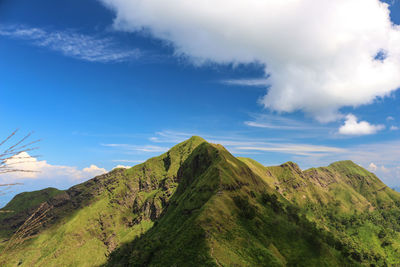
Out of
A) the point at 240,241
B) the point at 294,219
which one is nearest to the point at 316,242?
the point at 294,219

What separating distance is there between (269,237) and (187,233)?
5912cm

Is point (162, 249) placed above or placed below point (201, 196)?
below

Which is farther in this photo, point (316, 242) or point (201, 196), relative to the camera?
point (201, 196)

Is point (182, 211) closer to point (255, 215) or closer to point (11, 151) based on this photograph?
point (255, 215)

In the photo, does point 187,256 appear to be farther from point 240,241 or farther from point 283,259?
point 283,259

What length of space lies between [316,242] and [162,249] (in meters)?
107

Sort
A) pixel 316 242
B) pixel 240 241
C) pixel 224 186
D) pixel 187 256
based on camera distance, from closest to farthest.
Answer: pixel 187 256
pixel 240 241
pixel 316 242
pixel 224 186

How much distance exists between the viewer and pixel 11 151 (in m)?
16.4

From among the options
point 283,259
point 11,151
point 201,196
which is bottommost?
point 283,259

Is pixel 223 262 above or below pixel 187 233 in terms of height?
below

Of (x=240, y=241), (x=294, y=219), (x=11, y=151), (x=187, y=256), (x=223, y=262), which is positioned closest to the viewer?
(x=11, y=151)

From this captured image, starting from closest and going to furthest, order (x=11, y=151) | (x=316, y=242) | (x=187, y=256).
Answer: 1. (x=11, y=151)
2. (x=187, y=256)
3. (x=316, y=242)

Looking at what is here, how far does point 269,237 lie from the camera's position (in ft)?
456

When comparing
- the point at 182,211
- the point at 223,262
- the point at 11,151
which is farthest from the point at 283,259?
the point at 11,151
